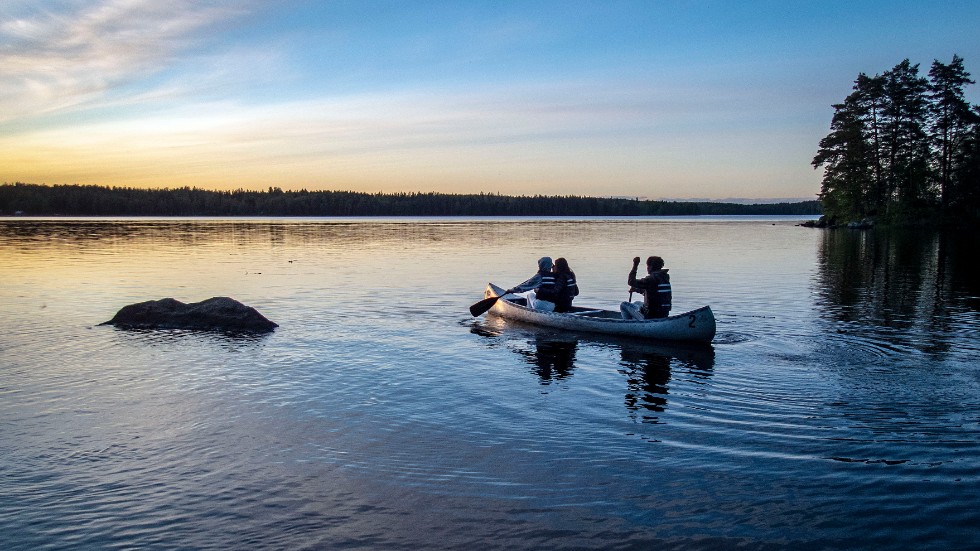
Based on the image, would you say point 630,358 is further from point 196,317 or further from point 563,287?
point 196,317

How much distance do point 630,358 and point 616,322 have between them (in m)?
2.53

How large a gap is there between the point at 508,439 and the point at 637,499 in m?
2.53

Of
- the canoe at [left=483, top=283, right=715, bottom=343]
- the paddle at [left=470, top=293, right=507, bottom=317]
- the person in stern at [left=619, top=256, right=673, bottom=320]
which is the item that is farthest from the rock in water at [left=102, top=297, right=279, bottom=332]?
the person in stern at [left=619, top=256, right=673, bottom=320]

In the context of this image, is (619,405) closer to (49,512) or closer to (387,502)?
(387,502)

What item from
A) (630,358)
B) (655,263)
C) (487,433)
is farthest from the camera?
(655,263)

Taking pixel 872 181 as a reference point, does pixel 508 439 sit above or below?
below

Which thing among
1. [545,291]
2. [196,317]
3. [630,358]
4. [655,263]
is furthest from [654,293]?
[196,317]

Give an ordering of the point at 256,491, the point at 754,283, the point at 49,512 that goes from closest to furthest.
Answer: the point at 49,512 → the point at 256,491 → the point at 754,283

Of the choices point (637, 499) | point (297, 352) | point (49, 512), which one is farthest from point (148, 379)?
point (637, 499)

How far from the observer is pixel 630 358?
15836 mm

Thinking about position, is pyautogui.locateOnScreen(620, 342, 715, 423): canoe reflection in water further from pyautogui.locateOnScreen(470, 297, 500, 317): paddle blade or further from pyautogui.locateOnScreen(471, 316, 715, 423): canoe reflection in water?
pyautogui.locateOnScreen(470, 297, 500, 317): paddle blade

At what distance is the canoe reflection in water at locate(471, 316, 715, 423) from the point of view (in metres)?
12.3

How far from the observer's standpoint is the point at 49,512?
7570 millimetres

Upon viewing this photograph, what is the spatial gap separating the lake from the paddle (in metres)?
0.29
